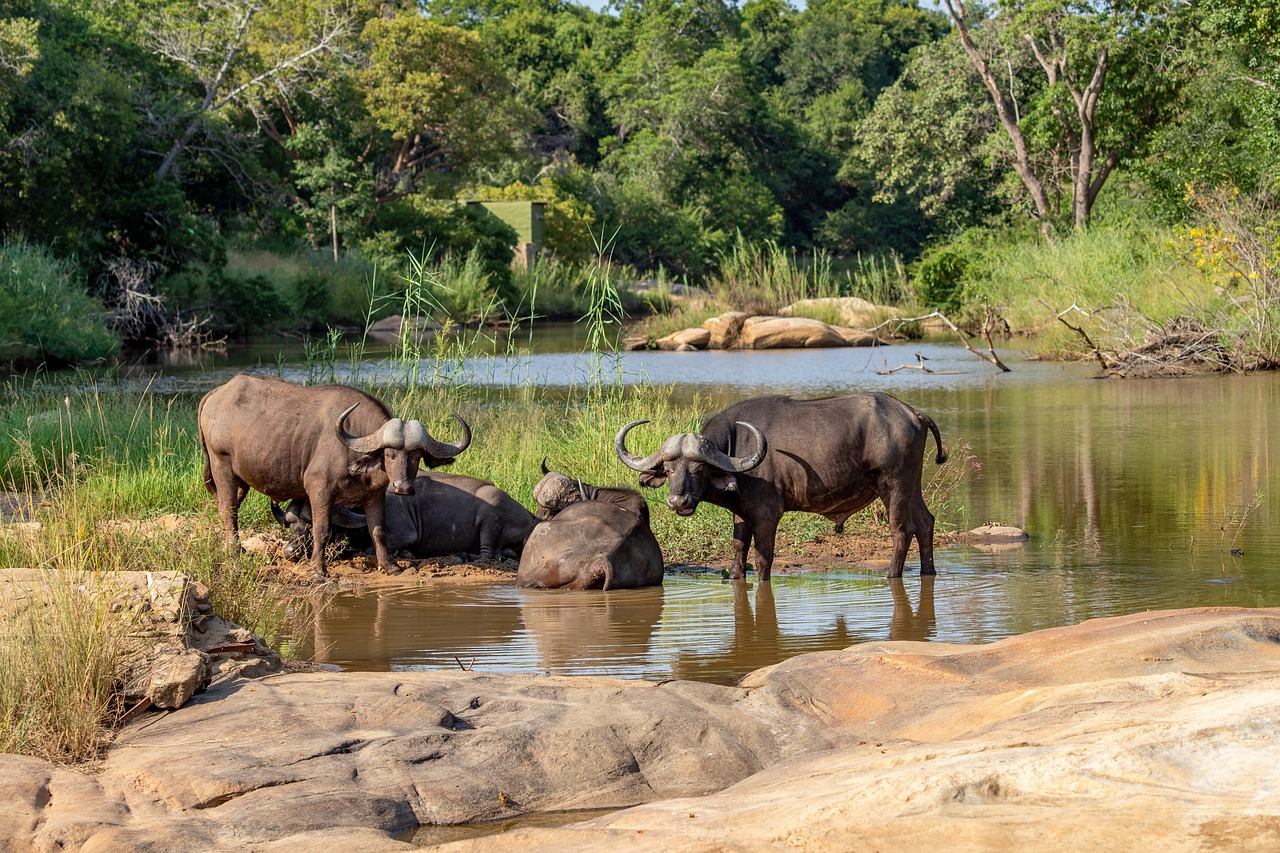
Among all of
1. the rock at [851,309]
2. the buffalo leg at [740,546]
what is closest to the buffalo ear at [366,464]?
the buffalo leg at [740,546]

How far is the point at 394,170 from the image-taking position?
47250 millimetres

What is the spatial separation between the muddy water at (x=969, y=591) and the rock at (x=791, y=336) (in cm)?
1705

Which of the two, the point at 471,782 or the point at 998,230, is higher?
the point at 998,230

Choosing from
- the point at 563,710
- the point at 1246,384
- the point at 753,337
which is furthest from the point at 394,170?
the point at 563,710

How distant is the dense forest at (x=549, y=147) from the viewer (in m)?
29.2

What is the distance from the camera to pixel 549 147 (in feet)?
210

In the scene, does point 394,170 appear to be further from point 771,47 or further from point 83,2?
point 771,47

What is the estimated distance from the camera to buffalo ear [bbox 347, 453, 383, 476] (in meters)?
9.59

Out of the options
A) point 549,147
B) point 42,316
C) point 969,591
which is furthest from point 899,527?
point 549,147

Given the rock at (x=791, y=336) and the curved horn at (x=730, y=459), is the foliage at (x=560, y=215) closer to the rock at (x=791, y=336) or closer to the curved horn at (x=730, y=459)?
the rock at (x=791, y=336)

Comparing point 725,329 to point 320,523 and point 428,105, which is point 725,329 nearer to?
point 428,105

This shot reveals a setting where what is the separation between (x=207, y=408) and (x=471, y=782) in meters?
5.89

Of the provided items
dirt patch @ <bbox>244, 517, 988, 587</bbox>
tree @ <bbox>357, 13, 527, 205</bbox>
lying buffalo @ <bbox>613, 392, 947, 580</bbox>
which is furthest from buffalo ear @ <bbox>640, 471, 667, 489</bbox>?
tree @ <bbox>357, 13, 527, 205</bbox>

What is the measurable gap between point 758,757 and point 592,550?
3.99m
